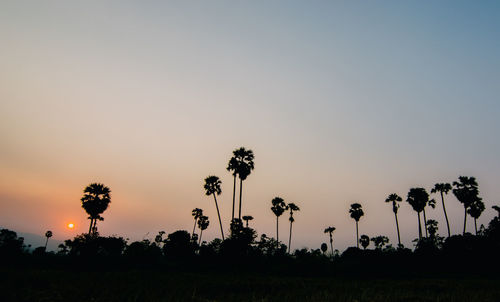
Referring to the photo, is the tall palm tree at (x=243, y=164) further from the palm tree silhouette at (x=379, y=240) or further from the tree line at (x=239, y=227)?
the palm tree silhouette at (x=379, y=240)

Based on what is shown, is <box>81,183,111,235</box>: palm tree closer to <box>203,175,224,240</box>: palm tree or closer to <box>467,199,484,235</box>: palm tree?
<box>203,175,224,240</box>: palm tree

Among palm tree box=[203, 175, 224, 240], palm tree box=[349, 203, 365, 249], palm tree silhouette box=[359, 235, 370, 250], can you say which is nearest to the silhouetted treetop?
palm tree box=[203, 175, 224, 240]

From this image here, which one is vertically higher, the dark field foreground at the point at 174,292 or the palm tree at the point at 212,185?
the palm tree at the point at 212,185

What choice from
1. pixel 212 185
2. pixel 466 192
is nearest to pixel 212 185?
pixel 212 185

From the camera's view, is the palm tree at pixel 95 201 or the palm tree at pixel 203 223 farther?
the palm tree at pixel 203 223

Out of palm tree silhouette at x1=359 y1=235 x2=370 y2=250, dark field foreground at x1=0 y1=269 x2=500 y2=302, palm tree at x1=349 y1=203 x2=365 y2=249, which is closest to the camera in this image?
dark field foreground at x1=0 y1=269 x2=500 y2=302

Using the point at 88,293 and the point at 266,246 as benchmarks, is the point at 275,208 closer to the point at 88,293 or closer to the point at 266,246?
the point at 266,246

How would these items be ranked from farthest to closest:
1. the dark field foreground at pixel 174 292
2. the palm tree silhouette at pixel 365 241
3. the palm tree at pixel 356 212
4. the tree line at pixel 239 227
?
1. the palm tree silhouette at pixel 365 241
2. the palm tree at pixel 356 212
3. the tree line at pixel 239 227
4. the dark field foreground at pixel 174 292

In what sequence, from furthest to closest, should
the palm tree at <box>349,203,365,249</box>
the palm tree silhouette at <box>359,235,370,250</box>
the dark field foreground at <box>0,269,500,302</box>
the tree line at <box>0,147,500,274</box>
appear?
the palm tree silhouette at <box>359,235,370,250</box> < the palm tree at <box>349,203,365,249</box> < the tree line at <box>0,147,500,274</box> < the dark field foreground at <box>0,269,500,302</box>

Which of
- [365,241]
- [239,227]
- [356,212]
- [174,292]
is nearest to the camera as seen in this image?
[174,292]

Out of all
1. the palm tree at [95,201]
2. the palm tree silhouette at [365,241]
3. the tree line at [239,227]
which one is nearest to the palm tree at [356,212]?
the tree line at [239,227]

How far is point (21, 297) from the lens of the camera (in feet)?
27.0

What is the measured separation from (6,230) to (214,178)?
98.0 m

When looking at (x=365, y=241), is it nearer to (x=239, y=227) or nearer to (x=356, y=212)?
(x=356, y=212)
